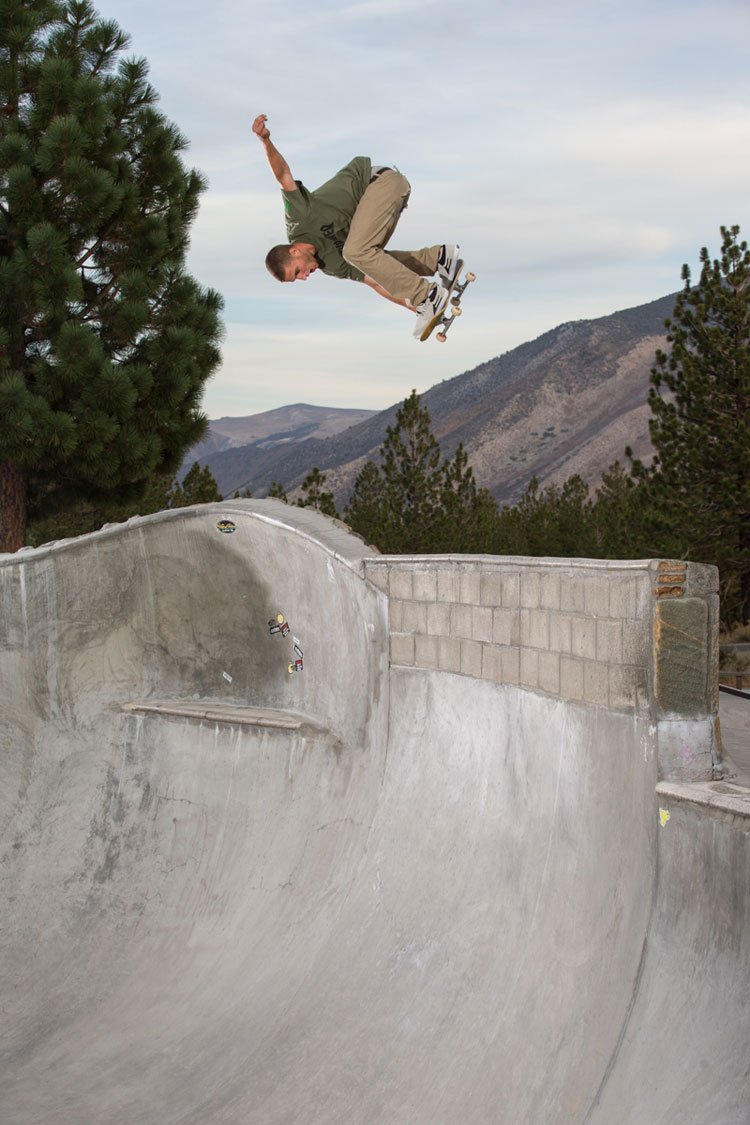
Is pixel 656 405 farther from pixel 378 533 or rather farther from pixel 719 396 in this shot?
pixel 378 533

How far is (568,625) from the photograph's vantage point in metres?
4.71

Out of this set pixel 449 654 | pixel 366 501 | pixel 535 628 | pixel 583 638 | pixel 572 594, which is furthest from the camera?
pixel 366 501

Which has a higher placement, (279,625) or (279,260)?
(279,260)

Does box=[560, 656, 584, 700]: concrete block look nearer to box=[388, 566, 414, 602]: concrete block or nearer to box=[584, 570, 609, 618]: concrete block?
box=[584, 570, 609, 618]: concrete block

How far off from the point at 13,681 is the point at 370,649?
10.9 feet

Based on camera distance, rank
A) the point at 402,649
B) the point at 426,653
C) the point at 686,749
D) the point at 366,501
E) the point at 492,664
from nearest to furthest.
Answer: the point at 686,749 < the point at 492,664 < the point at 426,653 < the point at 402,649 < the point at 366,501

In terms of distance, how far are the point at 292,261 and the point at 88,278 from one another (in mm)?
15434

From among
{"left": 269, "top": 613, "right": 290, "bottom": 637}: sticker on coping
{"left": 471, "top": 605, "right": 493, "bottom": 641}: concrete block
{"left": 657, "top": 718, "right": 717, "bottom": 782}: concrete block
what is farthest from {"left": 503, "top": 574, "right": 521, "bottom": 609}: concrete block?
{"left": 269, "top": 613, "right": 290, "bottom": 637}: sticker on coping

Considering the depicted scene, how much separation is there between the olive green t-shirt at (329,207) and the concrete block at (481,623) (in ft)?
7.14

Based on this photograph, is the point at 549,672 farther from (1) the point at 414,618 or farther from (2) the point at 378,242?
(2) the point at 378,242

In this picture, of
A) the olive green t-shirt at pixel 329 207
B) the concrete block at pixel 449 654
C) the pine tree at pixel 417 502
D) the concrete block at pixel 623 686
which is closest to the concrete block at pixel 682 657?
the concrete block at pixel 623 686

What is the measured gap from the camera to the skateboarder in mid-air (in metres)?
6.17

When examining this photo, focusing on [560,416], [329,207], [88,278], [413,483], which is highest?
[560,416]

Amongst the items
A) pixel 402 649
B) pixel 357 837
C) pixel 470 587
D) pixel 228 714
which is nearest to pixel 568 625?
pixel 470 587
